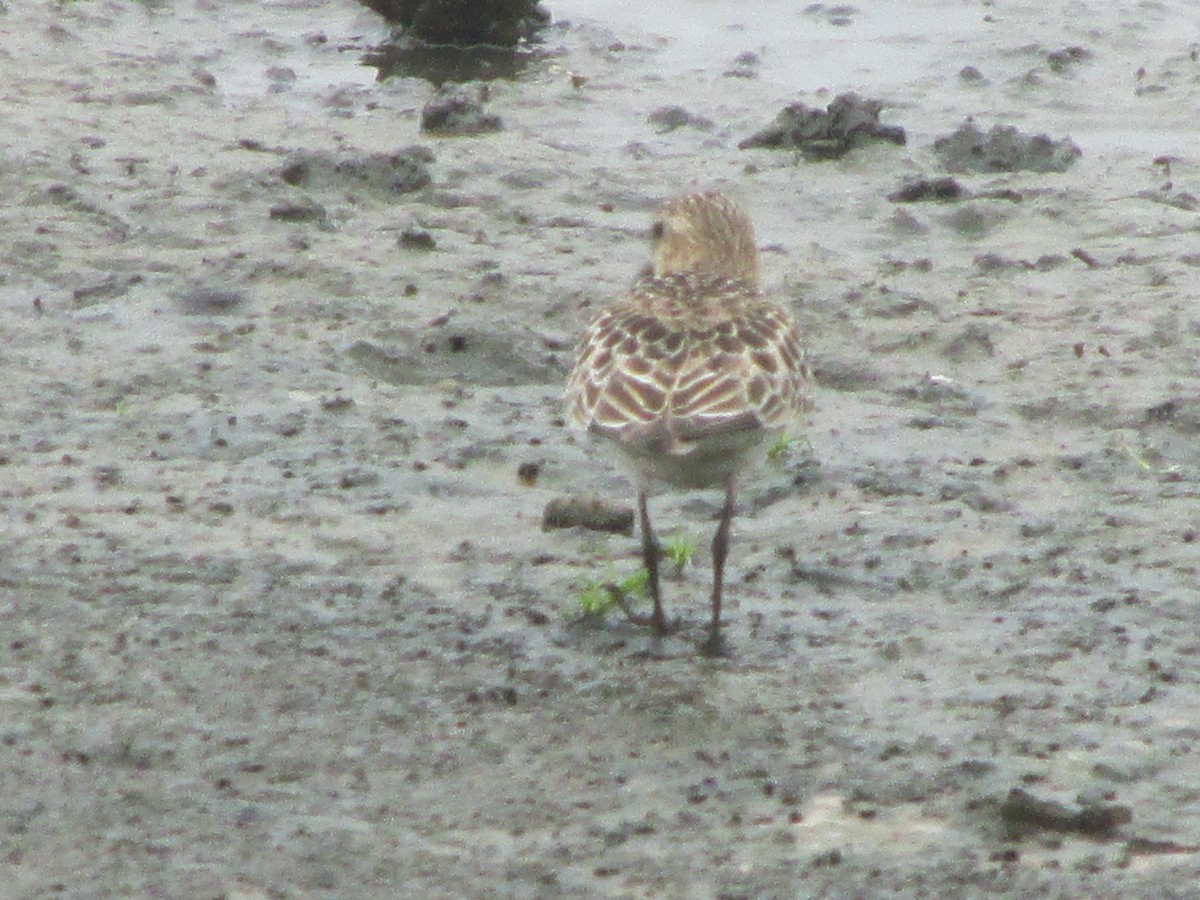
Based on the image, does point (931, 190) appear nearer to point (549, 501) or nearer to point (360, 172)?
point (360, 172)

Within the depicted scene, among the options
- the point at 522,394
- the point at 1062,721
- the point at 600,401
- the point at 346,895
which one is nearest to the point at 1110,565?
the point at 1062,721

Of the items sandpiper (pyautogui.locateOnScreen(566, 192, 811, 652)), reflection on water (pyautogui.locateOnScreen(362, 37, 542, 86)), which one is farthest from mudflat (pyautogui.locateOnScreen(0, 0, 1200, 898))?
reflection on water (pyautogui.locateOnScreen(362, 37, 542, 86))

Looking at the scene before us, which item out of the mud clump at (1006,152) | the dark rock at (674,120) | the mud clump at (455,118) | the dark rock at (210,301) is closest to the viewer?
the dark rock at (210,301)

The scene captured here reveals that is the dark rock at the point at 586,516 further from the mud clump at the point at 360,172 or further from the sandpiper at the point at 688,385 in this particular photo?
the mud clump at the point at 360,172

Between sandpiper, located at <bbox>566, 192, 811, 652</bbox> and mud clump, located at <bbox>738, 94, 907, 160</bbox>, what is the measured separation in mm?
4129

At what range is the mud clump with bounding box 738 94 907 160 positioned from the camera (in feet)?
36.0

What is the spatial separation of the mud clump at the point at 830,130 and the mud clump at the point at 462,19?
9.26 ft

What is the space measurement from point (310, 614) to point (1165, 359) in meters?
3.77

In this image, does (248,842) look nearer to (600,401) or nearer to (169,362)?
(600,401)

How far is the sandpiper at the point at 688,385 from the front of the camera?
5969mm

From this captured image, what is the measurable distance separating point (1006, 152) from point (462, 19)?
163 inches

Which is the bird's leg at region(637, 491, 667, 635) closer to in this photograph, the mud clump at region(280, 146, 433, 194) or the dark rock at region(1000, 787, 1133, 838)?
the dark rock at region(1000, 787, 1133, 838)

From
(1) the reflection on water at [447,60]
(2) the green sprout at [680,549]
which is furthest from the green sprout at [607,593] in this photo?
(1) the reflection on water at [447,60]

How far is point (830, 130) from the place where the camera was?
11.0 meters
